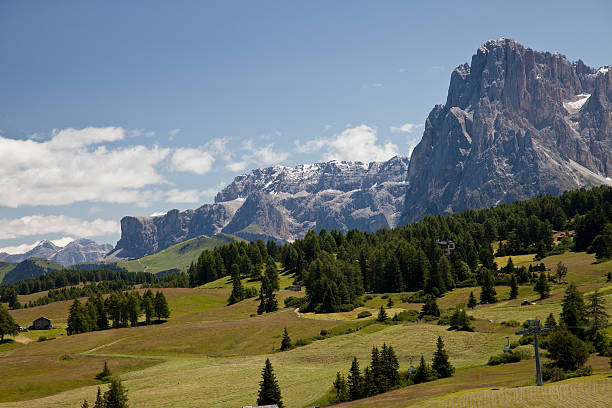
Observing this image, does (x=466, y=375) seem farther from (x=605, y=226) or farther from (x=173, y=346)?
(x=605, y=226)

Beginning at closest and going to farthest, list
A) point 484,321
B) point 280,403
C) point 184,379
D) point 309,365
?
point 280,403
point 184,379
point 309,365
point 484,321

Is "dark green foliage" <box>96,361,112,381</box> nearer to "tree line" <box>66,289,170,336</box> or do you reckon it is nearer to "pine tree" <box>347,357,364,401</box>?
"pine tree" <box>347,357,364,401</box>

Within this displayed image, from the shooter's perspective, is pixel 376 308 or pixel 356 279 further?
pixel 356 279

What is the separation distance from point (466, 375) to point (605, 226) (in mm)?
126826

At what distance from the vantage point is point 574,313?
3100 inches

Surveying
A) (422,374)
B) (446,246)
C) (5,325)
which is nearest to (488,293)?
(422,374)

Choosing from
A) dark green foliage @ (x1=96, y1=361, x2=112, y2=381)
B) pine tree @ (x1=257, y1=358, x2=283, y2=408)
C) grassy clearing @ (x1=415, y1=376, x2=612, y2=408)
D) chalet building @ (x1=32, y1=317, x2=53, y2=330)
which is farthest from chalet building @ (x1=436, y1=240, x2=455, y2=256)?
chalet building @ (x1=32, y1=317, x2=53, y2=330)

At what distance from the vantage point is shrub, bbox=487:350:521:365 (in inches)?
2980

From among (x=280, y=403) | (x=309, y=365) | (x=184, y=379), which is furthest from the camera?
(x=309, y=365)

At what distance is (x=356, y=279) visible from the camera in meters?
166

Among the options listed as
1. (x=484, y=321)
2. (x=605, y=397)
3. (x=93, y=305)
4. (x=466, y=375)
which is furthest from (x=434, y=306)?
(x=93, y=305)

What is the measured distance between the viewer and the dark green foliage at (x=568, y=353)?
63094 millimetres

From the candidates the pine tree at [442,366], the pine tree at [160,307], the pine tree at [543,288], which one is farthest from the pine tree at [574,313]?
the pine tree at [160,307]

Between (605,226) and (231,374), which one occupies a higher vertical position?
(605,226)
